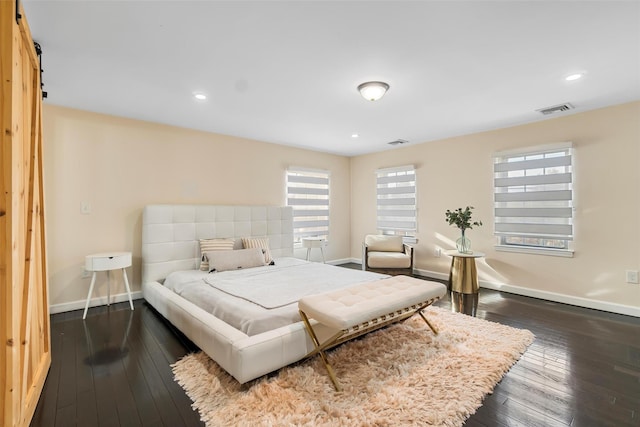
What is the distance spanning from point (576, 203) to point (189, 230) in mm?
4930

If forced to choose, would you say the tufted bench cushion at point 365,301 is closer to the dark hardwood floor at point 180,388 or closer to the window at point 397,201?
the dark hardwood floor at point 180,388

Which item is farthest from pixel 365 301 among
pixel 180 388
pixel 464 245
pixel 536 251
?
pixel 536 251

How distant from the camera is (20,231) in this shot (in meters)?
1.56

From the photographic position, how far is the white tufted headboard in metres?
3.62

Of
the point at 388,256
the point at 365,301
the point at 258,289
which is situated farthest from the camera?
the point at 388,256

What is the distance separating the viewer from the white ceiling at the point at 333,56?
1.78 m

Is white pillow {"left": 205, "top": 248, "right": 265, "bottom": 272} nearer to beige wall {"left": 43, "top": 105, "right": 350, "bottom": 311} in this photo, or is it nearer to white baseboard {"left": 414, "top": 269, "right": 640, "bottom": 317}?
beige wall {"left": 43, "top": 105, "right": 350, "bottom": 311}

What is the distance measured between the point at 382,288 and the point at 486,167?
298 cm

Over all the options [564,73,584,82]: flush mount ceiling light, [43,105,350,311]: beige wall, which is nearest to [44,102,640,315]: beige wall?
[43,105,350,311]: beige wall

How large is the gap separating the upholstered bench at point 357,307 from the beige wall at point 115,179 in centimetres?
281

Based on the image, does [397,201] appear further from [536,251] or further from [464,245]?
[536,251]

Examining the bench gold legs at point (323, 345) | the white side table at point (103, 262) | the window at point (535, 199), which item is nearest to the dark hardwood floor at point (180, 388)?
the white side table at point (103, 262)

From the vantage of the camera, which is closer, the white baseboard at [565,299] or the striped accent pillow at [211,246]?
the white baseboard at [565,299]

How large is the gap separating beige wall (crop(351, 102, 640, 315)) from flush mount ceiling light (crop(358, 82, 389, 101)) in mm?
2488
